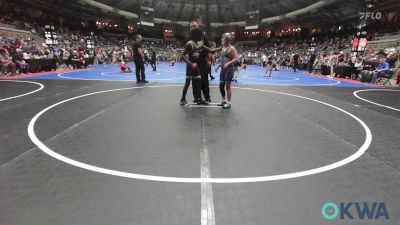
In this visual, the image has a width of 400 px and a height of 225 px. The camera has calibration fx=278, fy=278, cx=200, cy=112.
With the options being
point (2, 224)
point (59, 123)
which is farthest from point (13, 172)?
point (59, 123)

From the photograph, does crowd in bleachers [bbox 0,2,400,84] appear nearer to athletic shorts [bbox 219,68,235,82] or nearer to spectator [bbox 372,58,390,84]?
spectator [bbox 372,58,390,84]

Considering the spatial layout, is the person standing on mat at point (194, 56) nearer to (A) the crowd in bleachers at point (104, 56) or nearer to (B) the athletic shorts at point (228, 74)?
(B) the athletic shorts at point (228, 74)

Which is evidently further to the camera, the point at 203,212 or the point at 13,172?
the point at 13,172

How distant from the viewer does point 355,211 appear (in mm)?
2703

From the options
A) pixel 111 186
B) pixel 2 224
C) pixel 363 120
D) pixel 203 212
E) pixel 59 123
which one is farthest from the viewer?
pixel 363 120

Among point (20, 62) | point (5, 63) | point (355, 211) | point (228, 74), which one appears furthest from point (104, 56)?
point (355, 211)

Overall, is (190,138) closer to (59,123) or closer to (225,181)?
(225,181)

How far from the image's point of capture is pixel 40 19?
118ft

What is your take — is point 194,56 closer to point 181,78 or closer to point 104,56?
point 181,78

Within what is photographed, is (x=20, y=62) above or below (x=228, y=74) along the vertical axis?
below

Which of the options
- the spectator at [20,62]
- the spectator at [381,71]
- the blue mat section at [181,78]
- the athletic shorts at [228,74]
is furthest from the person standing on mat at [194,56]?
the spectator at [20,62]

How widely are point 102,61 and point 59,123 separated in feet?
92.0

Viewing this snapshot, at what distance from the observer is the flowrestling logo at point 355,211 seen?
2605 millimetres

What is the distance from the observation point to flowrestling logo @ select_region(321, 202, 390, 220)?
8.55 feet
